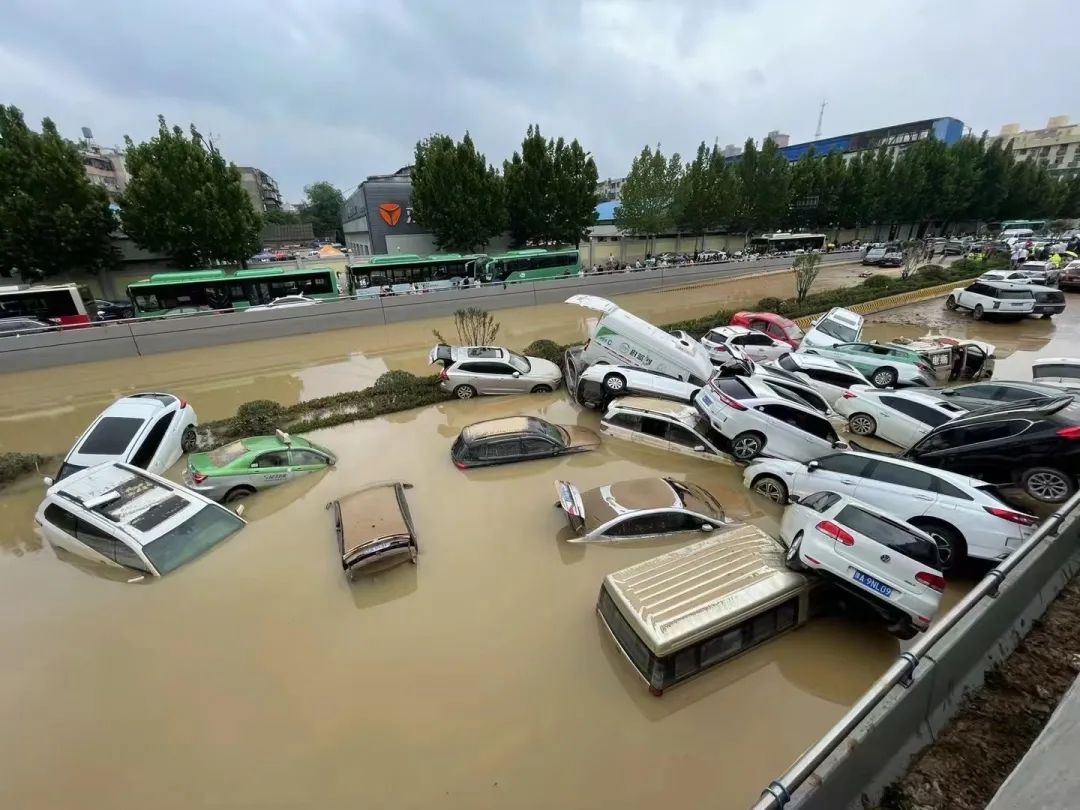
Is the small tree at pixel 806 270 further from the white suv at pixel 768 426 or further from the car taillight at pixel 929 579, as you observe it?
the car taillight at pixel 929 579

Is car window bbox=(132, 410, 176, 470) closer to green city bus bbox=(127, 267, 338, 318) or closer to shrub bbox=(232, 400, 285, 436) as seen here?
shrub bbox=(232, 400, 285, 436)

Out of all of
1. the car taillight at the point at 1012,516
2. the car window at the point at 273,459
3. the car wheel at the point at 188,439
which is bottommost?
the car wheel at the point at 188,439

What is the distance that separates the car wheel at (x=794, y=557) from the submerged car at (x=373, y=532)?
5114mm

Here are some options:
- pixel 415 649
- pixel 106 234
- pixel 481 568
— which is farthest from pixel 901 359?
pixel 106 234

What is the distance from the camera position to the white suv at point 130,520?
6824mm

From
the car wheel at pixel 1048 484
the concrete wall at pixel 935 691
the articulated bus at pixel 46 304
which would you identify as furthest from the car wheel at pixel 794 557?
the articulated bus at pixel 46 304

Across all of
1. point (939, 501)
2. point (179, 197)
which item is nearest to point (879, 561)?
point (939, 501)

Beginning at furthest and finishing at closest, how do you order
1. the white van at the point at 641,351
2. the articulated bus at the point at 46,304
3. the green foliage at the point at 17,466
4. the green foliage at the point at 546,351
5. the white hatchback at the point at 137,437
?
the articulated bus at the point at 46,304
the green foliage at the point at 546,351
the white van at the point at 641,351
the green foliage at the point at 17,466
the white hatchback at the point at 137,437

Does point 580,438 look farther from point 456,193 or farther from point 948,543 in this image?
point 456,193

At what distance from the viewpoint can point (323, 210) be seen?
91250mm

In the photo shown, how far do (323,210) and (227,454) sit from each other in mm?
97805

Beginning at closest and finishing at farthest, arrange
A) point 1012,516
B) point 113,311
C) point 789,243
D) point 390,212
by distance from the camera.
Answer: point 1012,516 < point 113,311 < point 390,212 < point 789,243

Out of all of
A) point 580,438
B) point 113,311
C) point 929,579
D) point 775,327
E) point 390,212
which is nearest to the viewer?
point 929,579

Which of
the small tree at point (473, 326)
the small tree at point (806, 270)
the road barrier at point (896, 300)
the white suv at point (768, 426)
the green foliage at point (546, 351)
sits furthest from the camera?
the small tree at point (806, 270)
